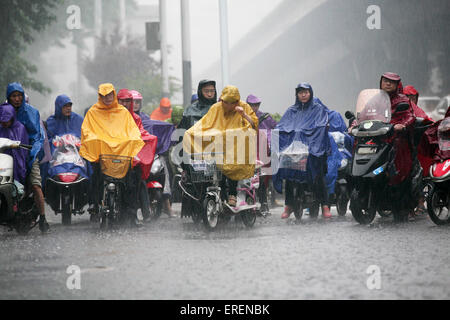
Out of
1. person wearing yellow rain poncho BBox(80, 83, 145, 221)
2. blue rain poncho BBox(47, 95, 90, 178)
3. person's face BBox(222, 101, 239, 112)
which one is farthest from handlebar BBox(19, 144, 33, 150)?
→ person's face BBox(222, 101, 239, 112)

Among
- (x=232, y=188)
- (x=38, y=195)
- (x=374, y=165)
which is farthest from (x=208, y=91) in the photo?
(x=38, y=195)

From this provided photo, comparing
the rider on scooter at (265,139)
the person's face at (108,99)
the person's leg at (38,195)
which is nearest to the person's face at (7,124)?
the person's leg at (38,195)

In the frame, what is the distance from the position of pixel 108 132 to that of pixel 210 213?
6.10 feet

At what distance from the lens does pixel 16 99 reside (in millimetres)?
11195

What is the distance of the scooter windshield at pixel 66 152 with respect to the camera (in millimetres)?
12039

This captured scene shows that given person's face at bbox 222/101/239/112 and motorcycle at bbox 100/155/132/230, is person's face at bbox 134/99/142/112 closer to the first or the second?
motorcycle at bbox 100/155/132/230

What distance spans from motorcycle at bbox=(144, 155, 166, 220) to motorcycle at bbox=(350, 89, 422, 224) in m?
3.25

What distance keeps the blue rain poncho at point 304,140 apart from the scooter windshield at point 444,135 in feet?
6.15

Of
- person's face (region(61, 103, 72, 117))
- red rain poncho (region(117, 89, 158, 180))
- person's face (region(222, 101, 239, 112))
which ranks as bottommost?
red rain poncho (region(117, 89, 158, 180))

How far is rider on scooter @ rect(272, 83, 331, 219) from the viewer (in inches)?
481

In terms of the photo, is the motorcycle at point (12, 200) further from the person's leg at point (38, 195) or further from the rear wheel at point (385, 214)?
the rear wheel at point (385, 214)

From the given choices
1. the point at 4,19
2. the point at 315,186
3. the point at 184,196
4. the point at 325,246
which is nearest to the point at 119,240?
the point at 184,196

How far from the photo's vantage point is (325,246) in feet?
29.1

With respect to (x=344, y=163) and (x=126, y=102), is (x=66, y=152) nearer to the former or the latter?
(x=126, y=102)
